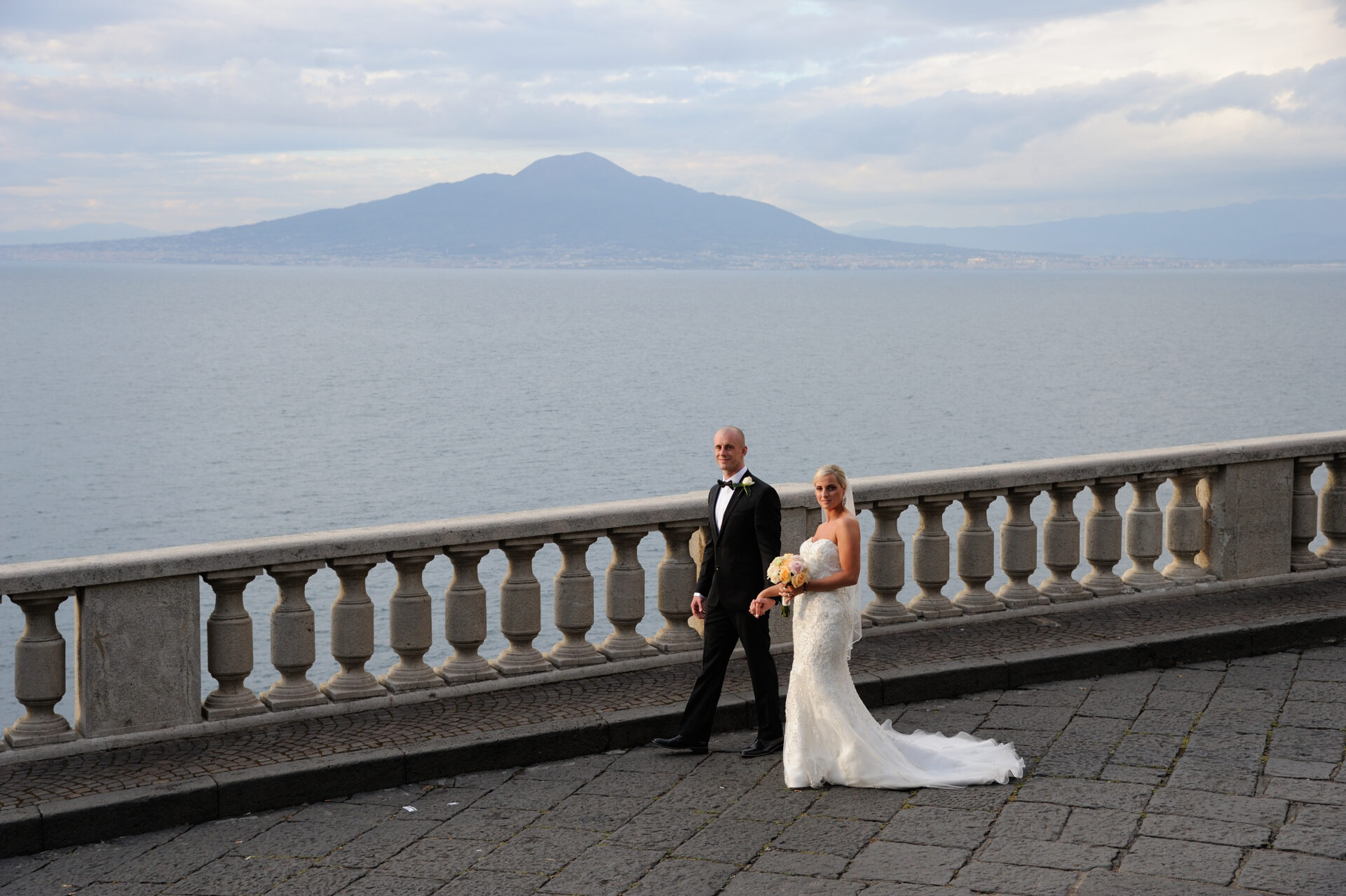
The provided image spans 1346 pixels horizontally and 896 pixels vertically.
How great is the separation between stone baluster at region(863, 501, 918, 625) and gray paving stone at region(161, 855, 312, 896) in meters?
3.94

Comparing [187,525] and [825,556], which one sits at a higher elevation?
[825,556]

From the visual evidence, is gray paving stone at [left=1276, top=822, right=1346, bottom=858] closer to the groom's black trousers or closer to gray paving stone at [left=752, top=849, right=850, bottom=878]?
gray paving stone at [left=752, top=849, right=850, bottom=878]

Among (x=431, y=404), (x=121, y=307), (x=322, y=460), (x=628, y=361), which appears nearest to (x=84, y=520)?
(x=322, y=460)

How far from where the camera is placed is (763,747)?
6.66 meters

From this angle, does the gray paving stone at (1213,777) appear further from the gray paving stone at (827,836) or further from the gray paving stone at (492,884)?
the gray paving stone at (492,884)

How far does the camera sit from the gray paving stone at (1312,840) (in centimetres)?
515

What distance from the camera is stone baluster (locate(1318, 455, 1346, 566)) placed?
9.34m

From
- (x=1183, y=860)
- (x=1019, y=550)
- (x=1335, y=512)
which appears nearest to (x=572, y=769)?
(x=1183, y=860)

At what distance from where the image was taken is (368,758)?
619 cm

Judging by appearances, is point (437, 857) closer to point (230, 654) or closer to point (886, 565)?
point (230, 654)

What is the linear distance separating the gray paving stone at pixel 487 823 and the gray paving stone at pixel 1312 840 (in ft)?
9.63

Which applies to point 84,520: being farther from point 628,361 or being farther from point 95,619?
point 628,361

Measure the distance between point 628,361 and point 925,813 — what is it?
9376 centimetres

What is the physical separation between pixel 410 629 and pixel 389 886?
7.06 feet
